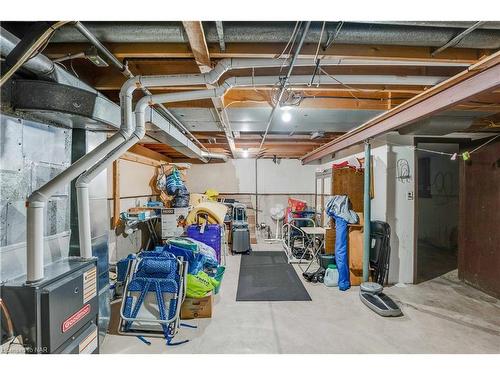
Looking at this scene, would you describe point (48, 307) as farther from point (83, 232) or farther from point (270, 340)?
point (270, 340)

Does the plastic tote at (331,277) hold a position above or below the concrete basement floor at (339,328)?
above

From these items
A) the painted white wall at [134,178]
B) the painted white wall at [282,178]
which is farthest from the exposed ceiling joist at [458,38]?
the painted white wall at [282,178]

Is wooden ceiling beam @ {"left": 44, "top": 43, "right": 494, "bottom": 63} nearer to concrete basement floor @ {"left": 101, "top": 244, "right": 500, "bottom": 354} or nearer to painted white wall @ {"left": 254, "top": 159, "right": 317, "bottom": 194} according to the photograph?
concrete basement floor @ {"left": 101, "top": 244, "right": 500, "bottom": 354}

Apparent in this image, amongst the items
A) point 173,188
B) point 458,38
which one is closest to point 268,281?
point 173,188

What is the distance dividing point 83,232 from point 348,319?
2.76 m

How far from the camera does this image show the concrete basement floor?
243 cm

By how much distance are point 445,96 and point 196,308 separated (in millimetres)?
3112

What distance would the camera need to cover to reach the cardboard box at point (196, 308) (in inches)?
116

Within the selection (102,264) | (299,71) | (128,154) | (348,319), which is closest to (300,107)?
(299,71)

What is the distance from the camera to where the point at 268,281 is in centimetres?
411

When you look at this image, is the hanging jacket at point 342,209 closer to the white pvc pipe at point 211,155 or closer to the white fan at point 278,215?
the white fan at point 278,215

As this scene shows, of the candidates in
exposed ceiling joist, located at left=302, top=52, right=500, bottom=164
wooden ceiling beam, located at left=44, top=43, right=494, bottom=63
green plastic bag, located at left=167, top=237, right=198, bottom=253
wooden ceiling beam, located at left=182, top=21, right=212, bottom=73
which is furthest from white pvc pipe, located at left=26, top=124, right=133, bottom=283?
exposed ceiling joist, located at left=302, top=52, right=500, bottom=164

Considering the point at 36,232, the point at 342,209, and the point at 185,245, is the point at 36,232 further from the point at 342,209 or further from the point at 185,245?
the point at 342,209

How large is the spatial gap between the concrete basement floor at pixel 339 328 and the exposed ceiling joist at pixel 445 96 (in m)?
2.12
